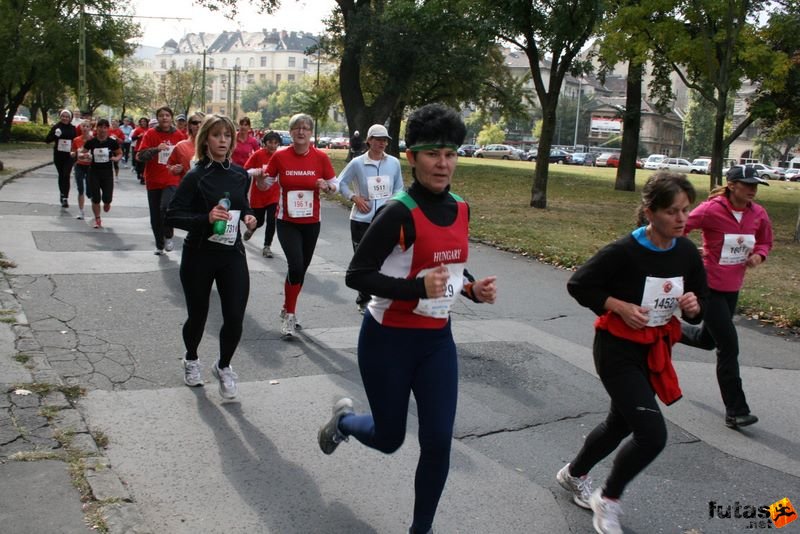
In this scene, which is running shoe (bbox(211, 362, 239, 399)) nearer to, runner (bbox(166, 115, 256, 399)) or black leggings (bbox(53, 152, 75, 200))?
runner (bbox(166, 115, 256, 399))

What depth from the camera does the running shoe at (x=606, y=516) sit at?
375 centimetres

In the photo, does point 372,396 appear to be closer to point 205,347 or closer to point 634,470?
point 634,470

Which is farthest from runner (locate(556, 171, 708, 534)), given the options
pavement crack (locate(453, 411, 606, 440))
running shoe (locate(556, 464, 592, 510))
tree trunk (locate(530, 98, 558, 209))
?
tree trunk (locate(530, 98, 558, 209))

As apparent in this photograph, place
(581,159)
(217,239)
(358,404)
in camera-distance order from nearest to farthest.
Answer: (217,239) < (358,404) < (581,159)

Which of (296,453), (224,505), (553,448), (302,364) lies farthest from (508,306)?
(224,505)

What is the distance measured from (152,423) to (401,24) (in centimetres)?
2723

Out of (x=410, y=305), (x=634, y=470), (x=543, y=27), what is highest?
(x=543, y=27)

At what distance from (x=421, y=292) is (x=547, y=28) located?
16.0 m

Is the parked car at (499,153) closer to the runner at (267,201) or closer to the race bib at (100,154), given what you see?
the race bib at (100,154)

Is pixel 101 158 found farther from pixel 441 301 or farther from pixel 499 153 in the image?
pixel 499 153

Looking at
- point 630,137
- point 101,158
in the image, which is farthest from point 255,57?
point 101,158

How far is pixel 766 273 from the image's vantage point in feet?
39.3

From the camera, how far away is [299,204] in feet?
24.1

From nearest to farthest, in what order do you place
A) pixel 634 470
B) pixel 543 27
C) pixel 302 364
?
pixel 634 470 → pixel 302 364 → pixel 543 27
